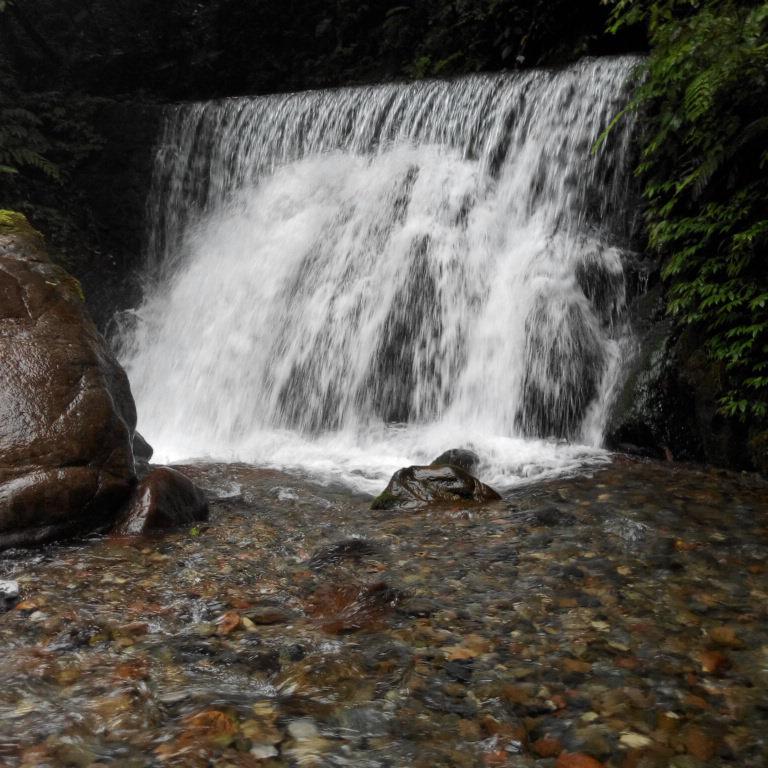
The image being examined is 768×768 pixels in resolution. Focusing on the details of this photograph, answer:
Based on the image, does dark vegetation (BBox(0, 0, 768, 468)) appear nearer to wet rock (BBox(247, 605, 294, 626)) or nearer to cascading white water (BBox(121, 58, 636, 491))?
cascading white water (BBox(121, 58, 636, 491))

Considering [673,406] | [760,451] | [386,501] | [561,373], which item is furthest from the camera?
[561,373]

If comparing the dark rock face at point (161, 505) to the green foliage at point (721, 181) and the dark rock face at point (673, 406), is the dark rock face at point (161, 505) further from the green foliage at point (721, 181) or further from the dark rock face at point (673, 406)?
the green foliage at point (721, 181)

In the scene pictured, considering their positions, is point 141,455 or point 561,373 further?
point 561,373

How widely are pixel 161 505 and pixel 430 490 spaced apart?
6.59 feet

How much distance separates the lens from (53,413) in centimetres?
452

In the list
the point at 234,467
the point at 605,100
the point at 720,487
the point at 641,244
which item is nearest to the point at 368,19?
the point at 605,100

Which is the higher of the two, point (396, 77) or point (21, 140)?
point (396, 77)

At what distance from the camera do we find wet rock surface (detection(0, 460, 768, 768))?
7.45 ft

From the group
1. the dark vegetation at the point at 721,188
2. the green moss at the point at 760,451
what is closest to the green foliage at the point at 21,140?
the dark vegetation at the point at 721,188

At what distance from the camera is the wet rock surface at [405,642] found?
2.27 meters

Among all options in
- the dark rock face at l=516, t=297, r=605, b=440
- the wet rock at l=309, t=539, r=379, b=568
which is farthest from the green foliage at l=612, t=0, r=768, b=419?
the wet rock at l=309, t=539, r=379, b=568

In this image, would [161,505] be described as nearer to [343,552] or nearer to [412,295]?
[343,552]

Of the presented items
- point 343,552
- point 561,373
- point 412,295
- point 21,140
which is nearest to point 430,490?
point 343,552

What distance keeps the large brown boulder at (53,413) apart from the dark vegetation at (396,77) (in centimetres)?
498
